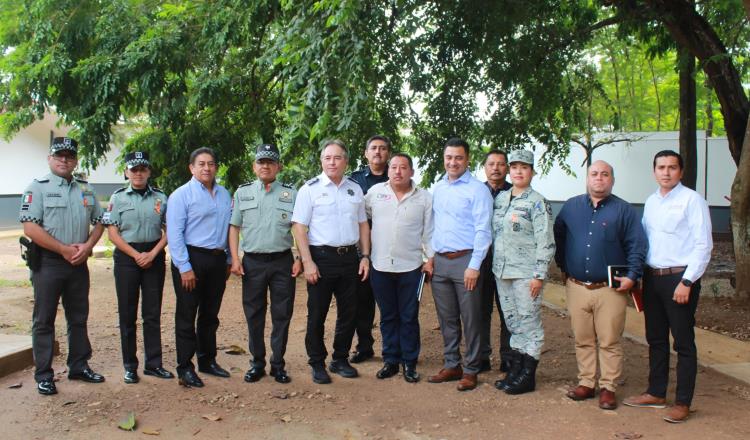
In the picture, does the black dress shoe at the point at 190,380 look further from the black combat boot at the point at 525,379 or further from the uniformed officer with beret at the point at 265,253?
the black combat boot at the point at 525,379

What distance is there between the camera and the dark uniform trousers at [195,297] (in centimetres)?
514

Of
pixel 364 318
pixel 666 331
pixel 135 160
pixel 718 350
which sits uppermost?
pixel 135 160

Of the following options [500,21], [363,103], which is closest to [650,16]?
[500,21]

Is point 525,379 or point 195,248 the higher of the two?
point 195,248

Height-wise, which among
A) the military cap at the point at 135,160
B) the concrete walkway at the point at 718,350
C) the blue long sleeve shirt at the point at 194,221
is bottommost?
the concrete walkway at the point at 718,350

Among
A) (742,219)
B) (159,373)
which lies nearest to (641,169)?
(742,219)

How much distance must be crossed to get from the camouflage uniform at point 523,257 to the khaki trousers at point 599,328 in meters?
0.28

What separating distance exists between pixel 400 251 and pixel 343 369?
1.10m

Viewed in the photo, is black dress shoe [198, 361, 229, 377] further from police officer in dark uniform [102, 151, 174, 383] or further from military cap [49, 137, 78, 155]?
military cap [49, 137, 78, 155]

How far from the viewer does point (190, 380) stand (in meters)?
5.11

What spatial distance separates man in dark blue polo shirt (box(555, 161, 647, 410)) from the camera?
465 centimetres

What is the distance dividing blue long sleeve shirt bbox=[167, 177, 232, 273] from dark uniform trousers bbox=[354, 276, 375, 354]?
4.58 ft

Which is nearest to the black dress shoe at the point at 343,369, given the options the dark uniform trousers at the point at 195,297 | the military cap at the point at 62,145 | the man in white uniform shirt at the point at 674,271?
the dark uniform trousers at the point at 195,297

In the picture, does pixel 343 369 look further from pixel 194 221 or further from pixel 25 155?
pixel 25 155
